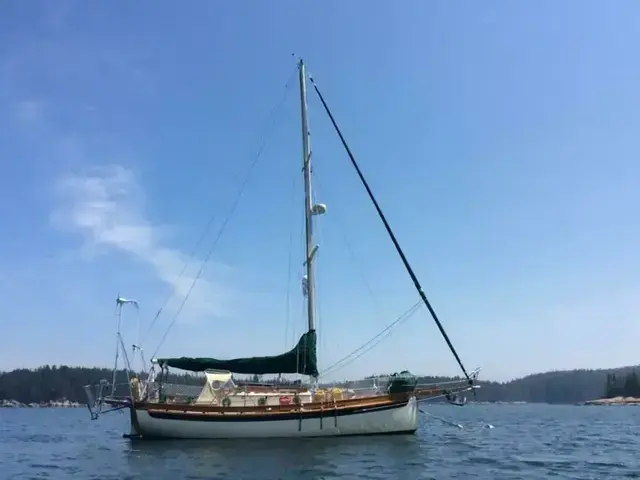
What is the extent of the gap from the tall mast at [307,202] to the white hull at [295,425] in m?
5.55

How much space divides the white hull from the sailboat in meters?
0.06

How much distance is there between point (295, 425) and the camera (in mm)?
33719

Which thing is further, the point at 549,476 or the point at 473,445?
the point at 473,445

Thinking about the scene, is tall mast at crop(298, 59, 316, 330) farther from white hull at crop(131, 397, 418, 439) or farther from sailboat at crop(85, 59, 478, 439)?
white hull at crop(131, 397, 418, 439)

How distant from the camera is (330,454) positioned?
27891mm

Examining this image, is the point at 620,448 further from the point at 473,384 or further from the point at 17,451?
the point at 17,451

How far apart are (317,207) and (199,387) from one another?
13.1 m

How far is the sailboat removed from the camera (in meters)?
33.8

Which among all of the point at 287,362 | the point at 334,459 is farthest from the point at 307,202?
the point at 334,459

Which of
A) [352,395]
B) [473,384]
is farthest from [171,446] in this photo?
[473,384]

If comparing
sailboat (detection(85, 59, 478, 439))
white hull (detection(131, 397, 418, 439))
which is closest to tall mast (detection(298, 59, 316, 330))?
sailboat (detection(85, 59, 478, 439))

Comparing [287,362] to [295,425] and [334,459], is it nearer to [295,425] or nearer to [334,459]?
[295,425]

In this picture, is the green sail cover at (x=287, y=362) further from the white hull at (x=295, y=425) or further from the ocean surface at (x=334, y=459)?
the ocean surface at (x=334, y=459)

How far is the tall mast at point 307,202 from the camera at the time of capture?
3662cm
